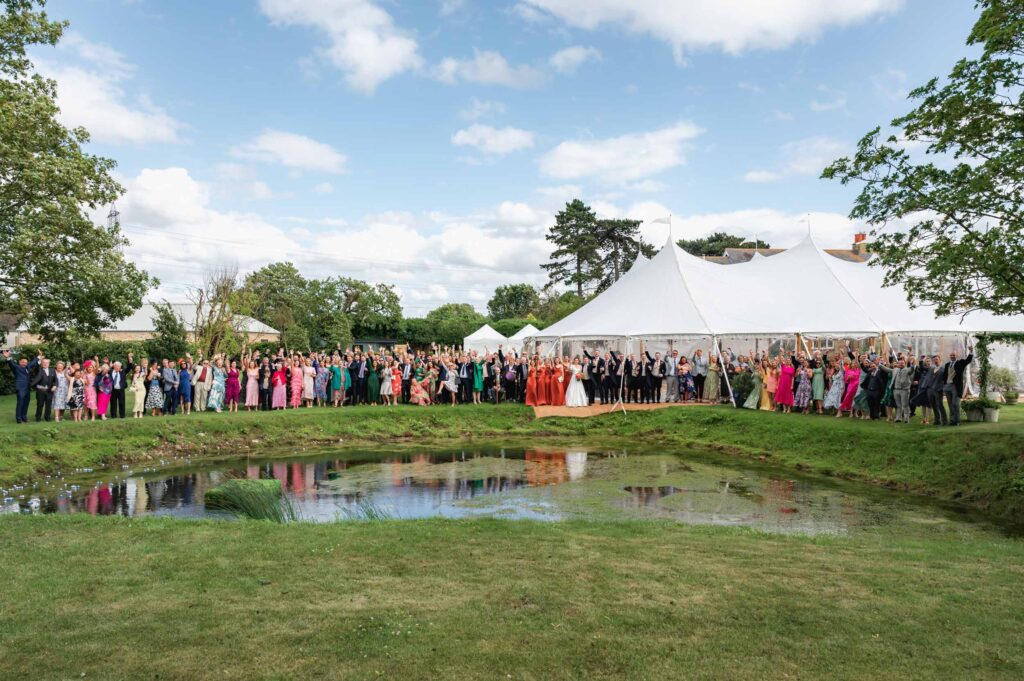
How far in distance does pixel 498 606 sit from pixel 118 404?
16359 millimetres

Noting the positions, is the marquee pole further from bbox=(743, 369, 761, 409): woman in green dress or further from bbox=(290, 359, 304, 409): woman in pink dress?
bbox=(290, 359, 304, 409): woman in pink dress

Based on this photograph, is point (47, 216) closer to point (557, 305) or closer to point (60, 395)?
point (60, 395)

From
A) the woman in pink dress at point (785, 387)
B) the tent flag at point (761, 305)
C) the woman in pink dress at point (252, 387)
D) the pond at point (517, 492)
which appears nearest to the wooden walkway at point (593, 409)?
the woman in pink dress at point (785, 387)

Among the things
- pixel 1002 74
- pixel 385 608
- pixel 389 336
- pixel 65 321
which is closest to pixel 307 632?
pixel 385 608

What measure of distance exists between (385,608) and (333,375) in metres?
16.7

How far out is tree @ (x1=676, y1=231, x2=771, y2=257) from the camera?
6700cm

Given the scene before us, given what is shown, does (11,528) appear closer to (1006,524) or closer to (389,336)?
(1006,524)

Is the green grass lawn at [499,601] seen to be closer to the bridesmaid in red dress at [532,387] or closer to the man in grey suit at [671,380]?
the man in grey suit at [671,380]

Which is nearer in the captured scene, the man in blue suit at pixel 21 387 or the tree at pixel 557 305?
the man in blue suit at pixel 21 387

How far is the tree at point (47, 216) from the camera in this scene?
14633 mm

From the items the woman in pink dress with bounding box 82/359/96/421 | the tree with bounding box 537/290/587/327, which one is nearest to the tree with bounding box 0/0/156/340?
the woman in pink dress with bounding box 82/359/96/421

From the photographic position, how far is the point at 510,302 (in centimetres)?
8012

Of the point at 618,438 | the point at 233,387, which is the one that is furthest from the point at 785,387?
the point at 233,387

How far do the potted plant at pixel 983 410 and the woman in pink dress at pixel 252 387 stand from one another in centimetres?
1817
